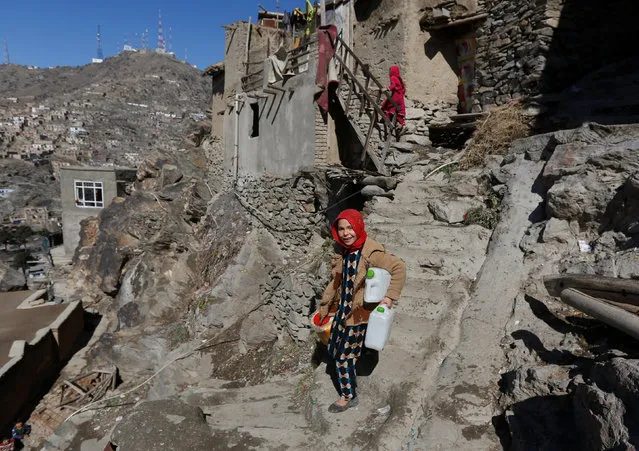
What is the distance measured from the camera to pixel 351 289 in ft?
11.1

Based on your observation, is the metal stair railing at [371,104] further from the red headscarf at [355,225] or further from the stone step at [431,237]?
the red headscarf at [355,225]

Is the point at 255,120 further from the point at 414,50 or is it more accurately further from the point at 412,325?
the point at 412,325

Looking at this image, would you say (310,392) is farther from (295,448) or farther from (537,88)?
(537,88)

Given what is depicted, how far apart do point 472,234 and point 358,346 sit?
8.06 feet

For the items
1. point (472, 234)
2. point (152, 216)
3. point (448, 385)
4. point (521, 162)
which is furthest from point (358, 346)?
point (152, 216)

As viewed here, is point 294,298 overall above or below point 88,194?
below

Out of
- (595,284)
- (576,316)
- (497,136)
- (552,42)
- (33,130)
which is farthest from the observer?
(33,130)

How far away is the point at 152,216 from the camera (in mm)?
17703

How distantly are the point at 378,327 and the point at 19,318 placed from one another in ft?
49.6

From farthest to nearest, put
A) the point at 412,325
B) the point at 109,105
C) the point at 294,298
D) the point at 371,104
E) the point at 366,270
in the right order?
the point at 109,105 → the point at 371,104 → the point at 294,298 → the point at 412,325 → the point at 366,270

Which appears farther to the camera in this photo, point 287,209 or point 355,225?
point 287,209

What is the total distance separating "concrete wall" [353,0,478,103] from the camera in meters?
10.2

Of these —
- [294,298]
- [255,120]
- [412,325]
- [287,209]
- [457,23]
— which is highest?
[457,23]

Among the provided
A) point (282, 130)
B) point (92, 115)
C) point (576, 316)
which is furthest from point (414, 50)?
point (92, 115)
